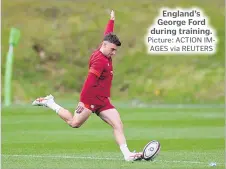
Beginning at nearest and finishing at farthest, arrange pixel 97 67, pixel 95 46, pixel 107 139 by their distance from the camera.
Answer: pixel 97 67 → pixel 107 139 → pixel 95 46

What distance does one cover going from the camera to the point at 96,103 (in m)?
14.3

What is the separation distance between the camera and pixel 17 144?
1823cm

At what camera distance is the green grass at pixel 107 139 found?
14.2m

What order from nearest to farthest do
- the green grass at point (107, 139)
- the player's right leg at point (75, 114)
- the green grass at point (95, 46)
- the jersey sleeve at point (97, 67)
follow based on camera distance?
the jersey sleeve at point (97, 67) < the green grass at point (107, 139) < the player's right leg at point (75, 114) < the green grass at point (95, 46)

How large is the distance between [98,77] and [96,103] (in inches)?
19.4

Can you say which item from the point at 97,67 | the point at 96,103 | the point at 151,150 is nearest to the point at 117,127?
the point at 96,103

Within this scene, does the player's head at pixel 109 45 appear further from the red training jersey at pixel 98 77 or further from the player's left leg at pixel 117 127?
the player's left leg at pixel 117 127

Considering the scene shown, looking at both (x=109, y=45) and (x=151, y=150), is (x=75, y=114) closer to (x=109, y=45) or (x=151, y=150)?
(x=109, y=45)

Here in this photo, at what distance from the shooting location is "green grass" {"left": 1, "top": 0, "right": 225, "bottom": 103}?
1657 inches

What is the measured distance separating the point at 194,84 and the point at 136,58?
16.9ft

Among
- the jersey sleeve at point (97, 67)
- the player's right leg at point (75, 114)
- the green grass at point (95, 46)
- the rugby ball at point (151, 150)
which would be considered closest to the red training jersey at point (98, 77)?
the jersey sleeve at point (97, 67)

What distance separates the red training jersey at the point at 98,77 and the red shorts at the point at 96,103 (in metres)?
0.06

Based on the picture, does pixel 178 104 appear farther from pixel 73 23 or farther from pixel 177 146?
pixel 177 146

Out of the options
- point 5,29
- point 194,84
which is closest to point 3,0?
point 5,29
